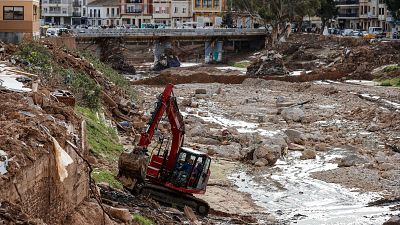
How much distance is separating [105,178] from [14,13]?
3246 centimetres

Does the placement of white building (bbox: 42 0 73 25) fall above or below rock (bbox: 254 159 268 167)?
above

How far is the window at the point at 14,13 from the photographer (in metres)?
54.3

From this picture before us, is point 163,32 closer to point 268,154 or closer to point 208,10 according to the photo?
point 208,10

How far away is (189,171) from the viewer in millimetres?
25203

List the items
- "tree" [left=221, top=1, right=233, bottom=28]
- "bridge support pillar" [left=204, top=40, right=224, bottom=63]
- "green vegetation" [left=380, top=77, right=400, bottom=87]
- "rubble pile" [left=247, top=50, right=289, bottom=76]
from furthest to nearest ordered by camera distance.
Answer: "tree" [left=221, top=1, right=233, bottom=28]
"bridge support pillar" [left=204, top=40, right=224, bottom=63]
"rubble pile" [left=247, top=50, right=289, bottom=76]
"green vegetation" [left=380, top=77, right=400, bottom=87]

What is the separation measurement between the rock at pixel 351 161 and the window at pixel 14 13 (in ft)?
80.2

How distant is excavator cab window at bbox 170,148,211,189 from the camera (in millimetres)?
25172

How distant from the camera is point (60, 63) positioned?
44156 mm

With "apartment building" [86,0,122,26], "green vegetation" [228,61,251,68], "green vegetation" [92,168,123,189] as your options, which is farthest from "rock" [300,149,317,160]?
"apartment building" [86,0,122,26]

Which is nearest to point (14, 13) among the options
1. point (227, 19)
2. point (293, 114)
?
point (293, 114)

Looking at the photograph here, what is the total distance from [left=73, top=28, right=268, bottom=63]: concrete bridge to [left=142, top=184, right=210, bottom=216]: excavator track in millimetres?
59498

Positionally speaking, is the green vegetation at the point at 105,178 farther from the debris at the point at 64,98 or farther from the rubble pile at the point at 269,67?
the rubble pile at the point at 269,67

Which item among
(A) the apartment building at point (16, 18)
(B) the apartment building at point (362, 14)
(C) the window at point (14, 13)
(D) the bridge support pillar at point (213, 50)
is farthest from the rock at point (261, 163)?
(B) the apartment building at point (362, 14)

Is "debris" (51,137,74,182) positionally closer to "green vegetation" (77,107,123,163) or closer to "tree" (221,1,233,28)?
"green vegetation" (77,107,123,163)
